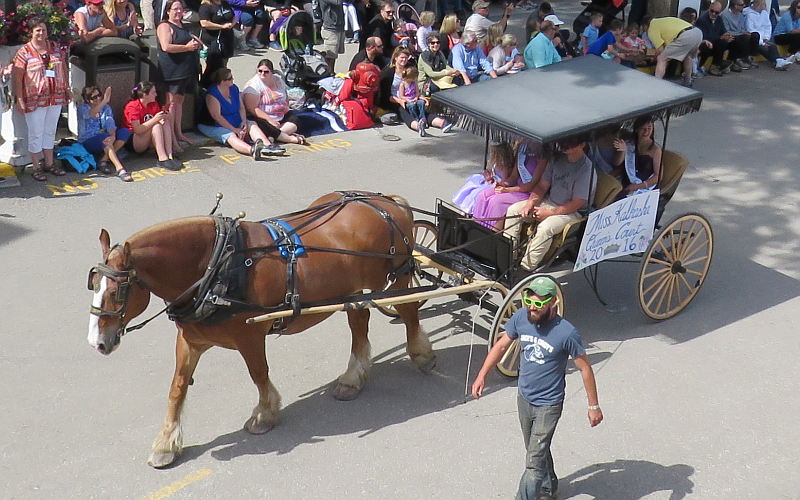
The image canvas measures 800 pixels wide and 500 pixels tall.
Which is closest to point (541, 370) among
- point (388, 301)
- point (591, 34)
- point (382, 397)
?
point (388, 301)

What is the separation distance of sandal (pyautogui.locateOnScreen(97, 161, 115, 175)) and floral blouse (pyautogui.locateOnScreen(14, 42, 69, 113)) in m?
0.80

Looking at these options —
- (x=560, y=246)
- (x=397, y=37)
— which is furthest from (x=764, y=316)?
(x=397, y=37)

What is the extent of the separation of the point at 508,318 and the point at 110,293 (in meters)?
3.04

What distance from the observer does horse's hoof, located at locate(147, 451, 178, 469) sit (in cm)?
641

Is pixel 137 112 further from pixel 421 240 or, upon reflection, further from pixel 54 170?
pixel 421 240

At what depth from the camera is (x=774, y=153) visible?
13461mm

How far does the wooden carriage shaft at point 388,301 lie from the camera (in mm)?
6484

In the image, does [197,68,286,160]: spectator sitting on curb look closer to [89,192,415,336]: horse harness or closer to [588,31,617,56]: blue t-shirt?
[89,192,415,336]: horse harness

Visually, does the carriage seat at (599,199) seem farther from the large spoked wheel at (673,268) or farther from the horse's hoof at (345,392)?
the horse's hoof at (345,392)

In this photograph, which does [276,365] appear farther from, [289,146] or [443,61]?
[443,61]

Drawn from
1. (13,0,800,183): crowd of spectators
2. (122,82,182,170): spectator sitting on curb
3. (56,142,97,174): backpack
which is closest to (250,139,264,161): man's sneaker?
(13,0,800,183): crowd of spectators

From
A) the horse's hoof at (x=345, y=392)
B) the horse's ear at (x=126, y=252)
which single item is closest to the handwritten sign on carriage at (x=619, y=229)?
the horse's hoof at (x=345, y=392)

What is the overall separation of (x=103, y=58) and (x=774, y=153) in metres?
8.63

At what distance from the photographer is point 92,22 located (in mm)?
12242
